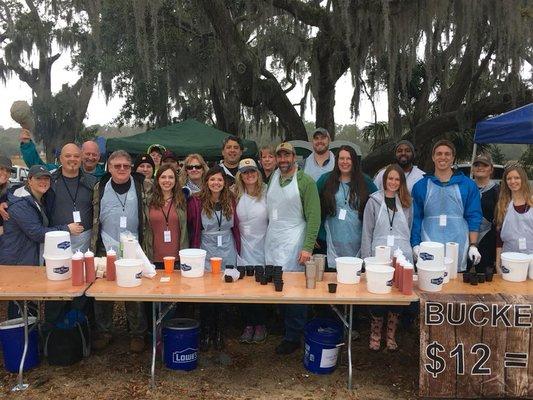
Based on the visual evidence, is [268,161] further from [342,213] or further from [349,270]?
[349,270]

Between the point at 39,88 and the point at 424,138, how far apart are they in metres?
17.9

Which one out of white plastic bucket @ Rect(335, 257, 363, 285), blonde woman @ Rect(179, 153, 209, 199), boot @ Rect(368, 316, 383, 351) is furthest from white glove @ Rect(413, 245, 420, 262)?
blonde woman @ Rect(179, 153, 209, 199)

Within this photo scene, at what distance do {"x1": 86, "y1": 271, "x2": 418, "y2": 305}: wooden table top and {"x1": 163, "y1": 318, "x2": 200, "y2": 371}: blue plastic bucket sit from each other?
0.42 metres

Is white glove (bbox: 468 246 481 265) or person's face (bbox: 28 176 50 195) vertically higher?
person's face (bbox: 28 176 50 195)

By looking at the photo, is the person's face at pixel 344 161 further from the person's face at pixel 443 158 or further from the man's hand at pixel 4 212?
the man's hand at pixel 4 212

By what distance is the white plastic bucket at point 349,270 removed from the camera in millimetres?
3180

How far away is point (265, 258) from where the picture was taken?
12.4ft

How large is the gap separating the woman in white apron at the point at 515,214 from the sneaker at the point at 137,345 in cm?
287

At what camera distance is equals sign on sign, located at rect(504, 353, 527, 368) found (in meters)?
2.96

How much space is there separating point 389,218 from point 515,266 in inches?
36.7

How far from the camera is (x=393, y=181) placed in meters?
3.52

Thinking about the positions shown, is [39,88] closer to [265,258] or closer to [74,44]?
[74,44]

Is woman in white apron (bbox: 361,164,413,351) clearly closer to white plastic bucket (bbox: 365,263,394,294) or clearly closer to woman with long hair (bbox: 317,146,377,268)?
woman with long hair (bbox: 317,146,377,268)

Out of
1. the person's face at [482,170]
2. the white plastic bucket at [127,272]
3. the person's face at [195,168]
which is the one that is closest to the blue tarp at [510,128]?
the person's face at [482,170]
